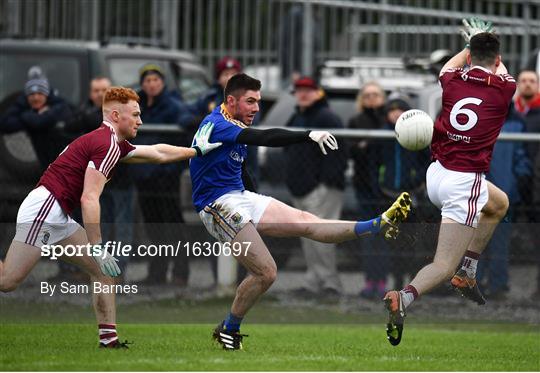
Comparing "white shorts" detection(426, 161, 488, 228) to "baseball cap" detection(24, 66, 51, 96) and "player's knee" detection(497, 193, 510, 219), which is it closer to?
"player's knee" detection(497, 193, 510, 219)

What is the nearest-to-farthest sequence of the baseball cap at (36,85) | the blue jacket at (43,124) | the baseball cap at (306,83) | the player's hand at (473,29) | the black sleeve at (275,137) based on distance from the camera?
the black sleeve at (275,137) → the player's hand at (473,29) → the baseball cap at (306,83) → the blue jacket at (43,124) → the baseball cap at (36,85)

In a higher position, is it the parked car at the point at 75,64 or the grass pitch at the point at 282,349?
the parked car at the point at 75,64

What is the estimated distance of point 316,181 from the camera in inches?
619

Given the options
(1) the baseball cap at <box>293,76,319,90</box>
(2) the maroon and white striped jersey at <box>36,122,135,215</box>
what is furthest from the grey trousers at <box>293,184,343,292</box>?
(2) the maroon and white striped jersey at <box>36,122,135,215</box>

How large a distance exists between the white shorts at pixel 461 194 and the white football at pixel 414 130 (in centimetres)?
33

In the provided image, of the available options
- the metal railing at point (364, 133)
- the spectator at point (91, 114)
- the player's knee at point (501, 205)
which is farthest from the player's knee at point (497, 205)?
the spectator at point (91, 114)

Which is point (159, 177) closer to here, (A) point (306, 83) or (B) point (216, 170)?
(A) point (306, 83)

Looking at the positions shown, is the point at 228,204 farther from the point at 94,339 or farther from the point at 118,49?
the point at 118,49

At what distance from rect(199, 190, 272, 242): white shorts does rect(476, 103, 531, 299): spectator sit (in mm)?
3671

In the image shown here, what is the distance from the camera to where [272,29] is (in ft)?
62.1

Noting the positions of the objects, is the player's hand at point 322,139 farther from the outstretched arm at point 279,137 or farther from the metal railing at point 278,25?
the metal railing at point 278,25

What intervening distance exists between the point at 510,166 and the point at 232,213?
448 cm

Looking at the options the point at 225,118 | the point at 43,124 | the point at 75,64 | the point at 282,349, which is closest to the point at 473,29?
the point at 225,118

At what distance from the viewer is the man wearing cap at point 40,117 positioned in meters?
16.0
